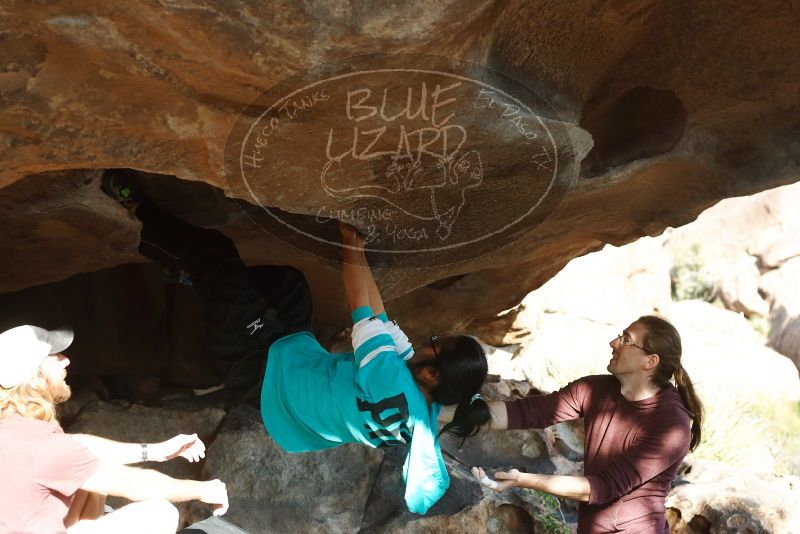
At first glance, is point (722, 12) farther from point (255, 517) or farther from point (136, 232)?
point (255, 517)

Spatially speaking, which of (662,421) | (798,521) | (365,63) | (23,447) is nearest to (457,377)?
(662,421)

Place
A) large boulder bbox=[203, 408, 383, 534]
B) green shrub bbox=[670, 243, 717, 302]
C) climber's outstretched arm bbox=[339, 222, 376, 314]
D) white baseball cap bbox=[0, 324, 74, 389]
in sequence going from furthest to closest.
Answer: green shrub bbox=[670, 243, 717, 302], large boulder bbox=[203, 408, 383, 534], climber's outstretched arm bbox=[339, 222, 376, 314], white baseball cap bbox=[0, 324, 74, 389]

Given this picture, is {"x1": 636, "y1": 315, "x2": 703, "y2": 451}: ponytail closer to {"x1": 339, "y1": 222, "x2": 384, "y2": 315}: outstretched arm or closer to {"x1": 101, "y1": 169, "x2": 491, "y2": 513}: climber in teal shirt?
{"x1": 101, "y1": 169, "x2": 491, "y2": 513}: climber in teal shirt

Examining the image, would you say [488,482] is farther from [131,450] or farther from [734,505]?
[734,505]

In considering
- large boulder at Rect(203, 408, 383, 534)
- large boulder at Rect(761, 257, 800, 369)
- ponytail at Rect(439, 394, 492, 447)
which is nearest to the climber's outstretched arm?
ponytail at Rect(439, 394, 492, 447)

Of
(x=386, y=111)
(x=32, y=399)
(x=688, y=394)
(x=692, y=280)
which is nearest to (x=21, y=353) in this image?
(x=32, y=399)

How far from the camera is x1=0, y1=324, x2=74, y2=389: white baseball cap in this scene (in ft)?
7.09

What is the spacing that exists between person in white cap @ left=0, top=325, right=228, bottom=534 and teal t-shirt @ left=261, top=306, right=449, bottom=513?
1.22 ft

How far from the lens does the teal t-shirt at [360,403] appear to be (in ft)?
7.86

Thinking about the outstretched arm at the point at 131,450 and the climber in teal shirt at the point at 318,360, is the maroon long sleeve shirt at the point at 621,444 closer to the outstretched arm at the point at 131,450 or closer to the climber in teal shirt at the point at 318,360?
the climber in teal shirt at the point at 318,360

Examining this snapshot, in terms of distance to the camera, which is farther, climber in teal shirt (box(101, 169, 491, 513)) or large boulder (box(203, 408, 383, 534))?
large boulder (box(203, 408, 383, 534))

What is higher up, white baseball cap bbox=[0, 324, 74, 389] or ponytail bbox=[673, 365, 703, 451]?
white baseball cap bbox=[0, 324, 74, 389]

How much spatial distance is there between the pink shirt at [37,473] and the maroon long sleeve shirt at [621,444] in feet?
5.21

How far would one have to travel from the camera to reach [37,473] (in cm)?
210
